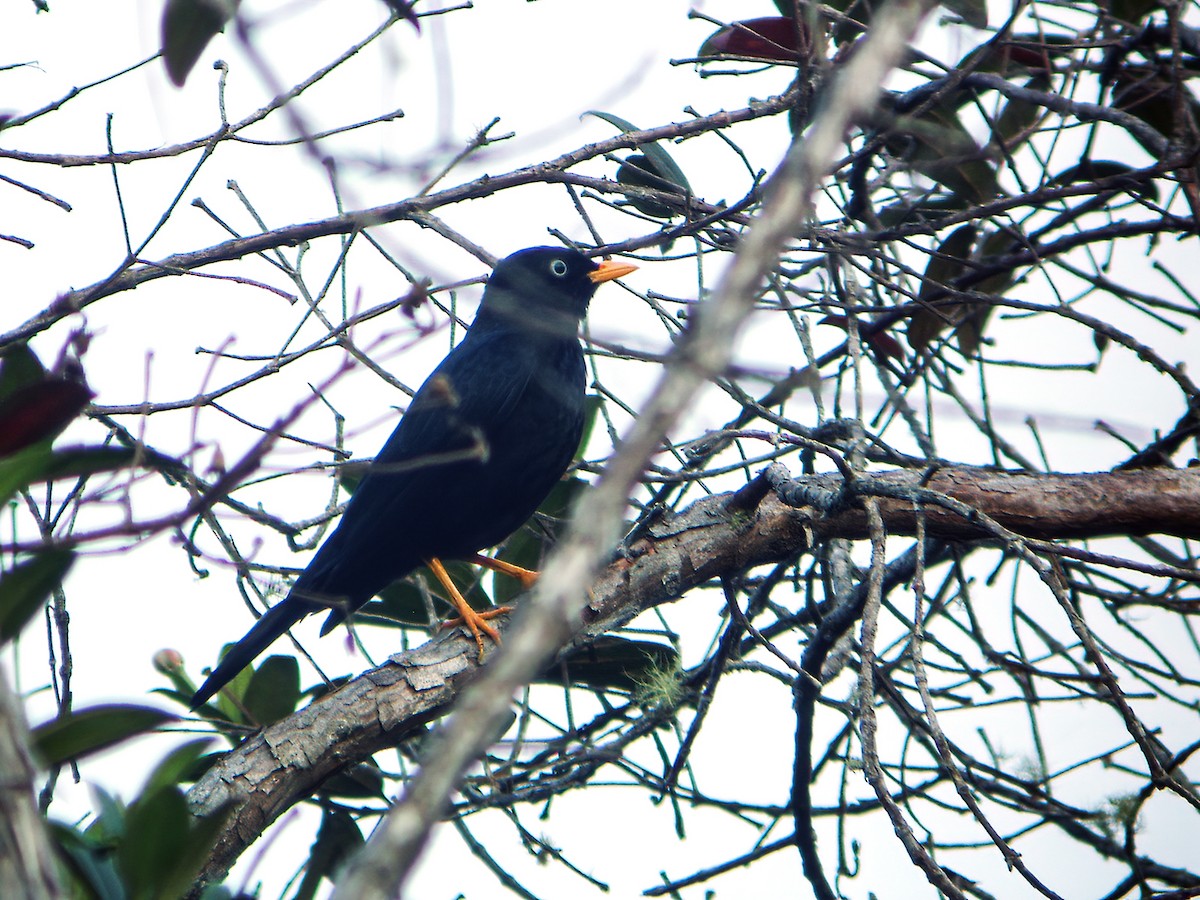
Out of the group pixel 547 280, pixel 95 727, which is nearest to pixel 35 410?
pixel 95 727

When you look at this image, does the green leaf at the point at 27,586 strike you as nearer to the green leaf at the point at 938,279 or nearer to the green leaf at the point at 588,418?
the green leaf at the point at 588,418

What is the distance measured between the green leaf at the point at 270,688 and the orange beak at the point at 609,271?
243 centimetres

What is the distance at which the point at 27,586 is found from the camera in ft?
5.32

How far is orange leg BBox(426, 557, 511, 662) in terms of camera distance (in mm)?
3654

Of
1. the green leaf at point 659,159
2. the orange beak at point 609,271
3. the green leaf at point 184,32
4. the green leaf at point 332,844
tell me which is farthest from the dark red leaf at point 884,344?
the green leaf at point 184,32

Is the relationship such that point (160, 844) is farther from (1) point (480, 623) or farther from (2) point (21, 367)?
(1) point (480, 623)

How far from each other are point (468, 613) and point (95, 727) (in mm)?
2193

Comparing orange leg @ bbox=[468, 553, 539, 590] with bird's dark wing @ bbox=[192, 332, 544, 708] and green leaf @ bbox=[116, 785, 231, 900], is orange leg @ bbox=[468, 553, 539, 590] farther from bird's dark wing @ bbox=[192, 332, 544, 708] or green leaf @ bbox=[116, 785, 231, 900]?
green leaf @ bbox=[116, 785, 231, 900]

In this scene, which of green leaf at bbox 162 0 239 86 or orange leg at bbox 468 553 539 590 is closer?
green leaf at bbox 162 0 239 86

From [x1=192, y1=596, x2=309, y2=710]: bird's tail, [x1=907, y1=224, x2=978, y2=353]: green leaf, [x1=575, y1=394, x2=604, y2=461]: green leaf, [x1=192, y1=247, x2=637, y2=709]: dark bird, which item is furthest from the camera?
[x1=575, y1=394, x2=604, y2=461]: green leaf

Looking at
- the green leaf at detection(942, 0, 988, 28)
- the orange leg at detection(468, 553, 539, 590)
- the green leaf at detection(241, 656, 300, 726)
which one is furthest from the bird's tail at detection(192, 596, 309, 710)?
the green leaf at detection(942, 0, 988, 28)

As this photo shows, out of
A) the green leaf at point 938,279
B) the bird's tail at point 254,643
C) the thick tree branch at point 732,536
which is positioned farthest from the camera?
the green leaf at point 938,279

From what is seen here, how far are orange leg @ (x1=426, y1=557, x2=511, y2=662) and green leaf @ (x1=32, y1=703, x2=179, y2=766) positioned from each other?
5.66ft

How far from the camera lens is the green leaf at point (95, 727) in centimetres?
175
